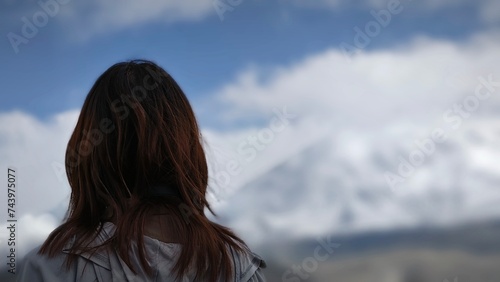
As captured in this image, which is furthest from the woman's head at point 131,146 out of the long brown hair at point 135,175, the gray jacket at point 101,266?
the gray jacket at point 101,266

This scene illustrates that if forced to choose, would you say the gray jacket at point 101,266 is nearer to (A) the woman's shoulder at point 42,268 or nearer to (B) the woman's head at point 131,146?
(A) the woman's shoulder at point 42,268

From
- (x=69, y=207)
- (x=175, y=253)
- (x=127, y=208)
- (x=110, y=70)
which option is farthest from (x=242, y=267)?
(x=110, y=70)

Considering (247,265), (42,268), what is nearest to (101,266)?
(42,268)

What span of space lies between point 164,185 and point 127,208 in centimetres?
14

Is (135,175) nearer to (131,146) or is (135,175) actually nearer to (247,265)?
(131,146)

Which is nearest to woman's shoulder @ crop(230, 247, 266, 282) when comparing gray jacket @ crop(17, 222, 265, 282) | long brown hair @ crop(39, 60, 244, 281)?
long brown hair @ crop(39, 60, 244, 281)

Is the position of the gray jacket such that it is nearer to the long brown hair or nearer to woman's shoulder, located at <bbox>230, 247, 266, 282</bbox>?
the long brown hair

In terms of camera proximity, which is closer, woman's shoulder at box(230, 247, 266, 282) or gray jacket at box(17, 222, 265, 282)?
gray jacket at box(17, 222, 265, 282)

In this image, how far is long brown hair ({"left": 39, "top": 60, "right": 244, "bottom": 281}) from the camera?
7.81 ft

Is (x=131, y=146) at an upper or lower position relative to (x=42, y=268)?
upper

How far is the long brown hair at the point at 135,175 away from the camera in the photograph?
2381mm

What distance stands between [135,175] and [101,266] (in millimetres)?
297

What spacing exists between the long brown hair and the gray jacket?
2 centimetres

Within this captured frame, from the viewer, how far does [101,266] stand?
236 cm
